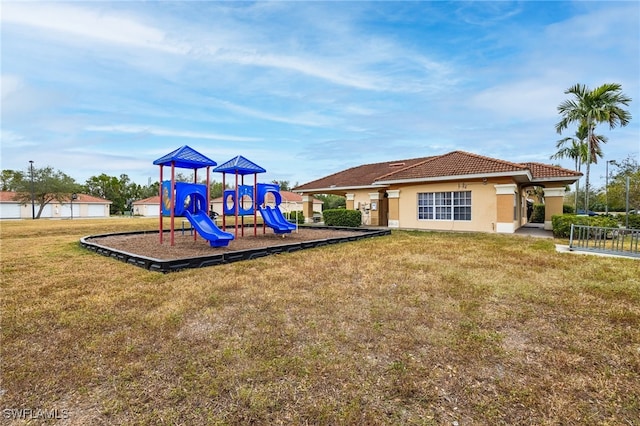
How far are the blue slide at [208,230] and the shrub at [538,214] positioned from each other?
→ 2807 cm

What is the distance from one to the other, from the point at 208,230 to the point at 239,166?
335cm

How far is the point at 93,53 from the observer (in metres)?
10.8

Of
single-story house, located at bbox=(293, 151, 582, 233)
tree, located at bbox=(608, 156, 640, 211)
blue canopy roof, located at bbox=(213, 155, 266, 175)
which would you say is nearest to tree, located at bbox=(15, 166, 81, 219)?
blue canopy roof, located at bbox=(213, 155, 266, 175)

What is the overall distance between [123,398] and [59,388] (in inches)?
25.7

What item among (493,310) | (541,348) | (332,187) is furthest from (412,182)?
(541,348)

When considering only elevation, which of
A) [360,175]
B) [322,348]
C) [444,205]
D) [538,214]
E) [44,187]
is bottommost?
[322,348]

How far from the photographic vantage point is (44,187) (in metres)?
43.6

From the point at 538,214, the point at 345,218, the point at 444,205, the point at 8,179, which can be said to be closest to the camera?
the point at 444,205

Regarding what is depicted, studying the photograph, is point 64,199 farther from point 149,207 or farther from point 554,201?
point 554,201

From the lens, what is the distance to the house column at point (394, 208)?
725 inches

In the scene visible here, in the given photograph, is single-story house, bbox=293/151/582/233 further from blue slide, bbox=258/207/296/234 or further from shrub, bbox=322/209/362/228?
blue slide, bbox=258/207/296/234

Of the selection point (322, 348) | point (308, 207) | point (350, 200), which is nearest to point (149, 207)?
point (308, 207)

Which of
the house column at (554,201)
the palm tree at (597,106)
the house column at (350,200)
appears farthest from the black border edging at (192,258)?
the palm tree at (597,106)

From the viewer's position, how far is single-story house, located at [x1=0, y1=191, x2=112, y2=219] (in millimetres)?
44938
